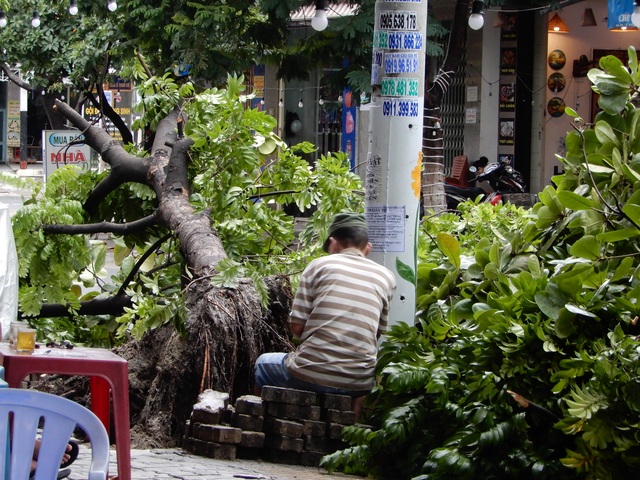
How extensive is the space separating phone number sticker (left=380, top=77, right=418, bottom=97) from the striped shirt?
38.9 inches

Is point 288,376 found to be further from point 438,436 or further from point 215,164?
point 215,164

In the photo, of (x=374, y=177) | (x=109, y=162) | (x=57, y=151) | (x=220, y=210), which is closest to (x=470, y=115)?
(x=57, y=151)

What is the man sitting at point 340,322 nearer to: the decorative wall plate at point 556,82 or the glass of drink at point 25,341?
the glass of drink at point 25,341

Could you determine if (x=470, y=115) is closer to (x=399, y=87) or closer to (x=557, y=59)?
(x=557, y=59)

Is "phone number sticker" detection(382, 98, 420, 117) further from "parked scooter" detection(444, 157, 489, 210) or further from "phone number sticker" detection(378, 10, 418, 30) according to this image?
"parked scooter" detection(444, 157, 489, 210)

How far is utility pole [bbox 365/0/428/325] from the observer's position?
5.91 m

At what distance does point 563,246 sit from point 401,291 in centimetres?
100

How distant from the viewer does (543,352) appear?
524 centimetres

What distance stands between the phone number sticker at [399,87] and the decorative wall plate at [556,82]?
580 inches

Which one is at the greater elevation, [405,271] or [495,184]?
[495,184]

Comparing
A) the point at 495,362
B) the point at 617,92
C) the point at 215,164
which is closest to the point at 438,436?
the point at 495,362

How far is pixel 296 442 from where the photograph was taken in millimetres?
5930

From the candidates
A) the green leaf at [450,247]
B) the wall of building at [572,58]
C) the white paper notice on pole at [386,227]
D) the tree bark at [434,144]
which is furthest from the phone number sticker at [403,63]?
the wall of building at [572,58]

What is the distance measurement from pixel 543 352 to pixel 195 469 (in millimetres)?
1976
